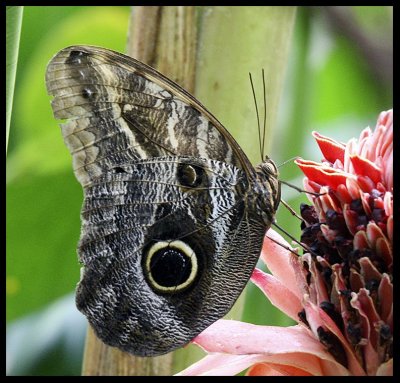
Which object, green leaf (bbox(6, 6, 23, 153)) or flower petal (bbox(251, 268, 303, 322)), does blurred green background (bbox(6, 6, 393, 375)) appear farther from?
green leaf (bbox(6, 6, 23, 153))

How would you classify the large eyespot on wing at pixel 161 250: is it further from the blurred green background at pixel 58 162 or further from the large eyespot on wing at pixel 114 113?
the blurred green background at pixel 58 162

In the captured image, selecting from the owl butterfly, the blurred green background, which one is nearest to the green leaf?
A: the owl butterfly

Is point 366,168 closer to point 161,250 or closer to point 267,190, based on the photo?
point 267,190

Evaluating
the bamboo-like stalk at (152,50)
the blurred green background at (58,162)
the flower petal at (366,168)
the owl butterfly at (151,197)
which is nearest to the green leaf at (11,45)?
the owl butterfly at (151,197)

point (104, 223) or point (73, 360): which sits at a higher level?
point (104, 223)
